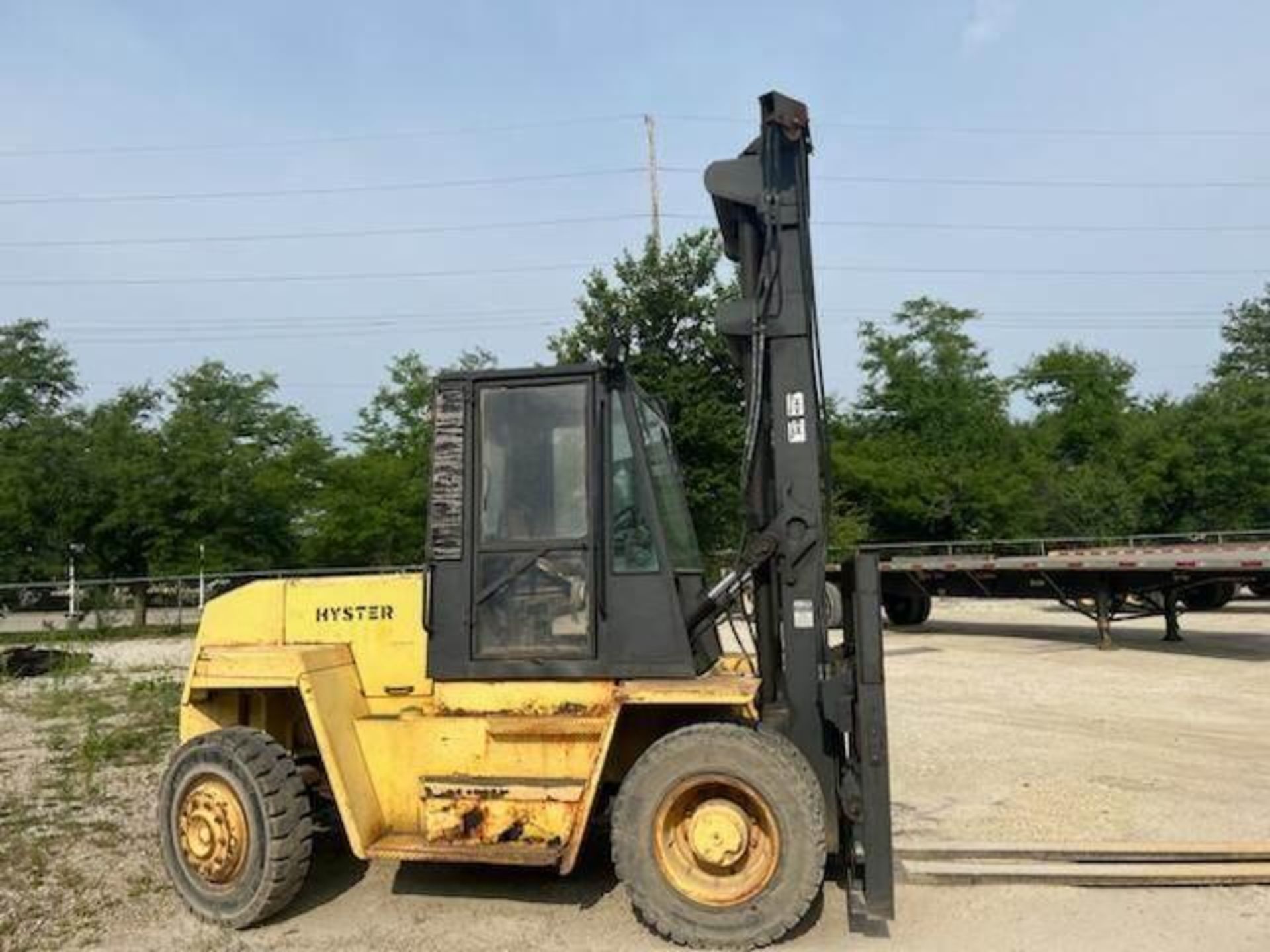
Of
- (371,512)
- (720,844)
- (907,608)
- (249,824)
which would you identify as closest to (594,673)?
(720,844)

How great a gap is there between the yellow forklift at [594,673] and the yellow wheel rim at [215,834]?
0.04ft

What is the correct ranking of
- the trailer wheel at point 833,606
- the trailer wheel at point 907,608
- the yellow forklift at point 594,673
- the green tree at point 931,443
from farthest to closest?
1. the green tree at point 931,443
2. the trailer wheel at point 907,608
3. the trailer wheel at point 833,606
4. the yellow forklift at point 594,673

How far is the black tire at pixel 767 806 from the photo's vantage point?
4875mm

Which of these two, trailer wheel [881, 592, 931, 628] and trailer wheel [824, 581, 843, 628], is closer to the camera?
trailer wheel [824, 581, 843, 628]

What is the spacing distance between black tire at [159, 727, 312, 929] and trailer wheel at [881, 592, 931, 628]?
1737 centimetres

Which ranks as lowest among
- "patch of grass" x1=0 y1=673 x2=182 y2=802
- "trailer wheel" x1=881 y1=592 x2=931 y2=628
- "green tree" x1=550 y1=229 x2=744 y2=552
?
"patch of grass" x1=0 y1=673 x2=182 y2=802

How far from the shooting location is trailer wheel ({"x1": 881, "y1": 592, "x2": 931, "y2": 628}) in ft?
70.7

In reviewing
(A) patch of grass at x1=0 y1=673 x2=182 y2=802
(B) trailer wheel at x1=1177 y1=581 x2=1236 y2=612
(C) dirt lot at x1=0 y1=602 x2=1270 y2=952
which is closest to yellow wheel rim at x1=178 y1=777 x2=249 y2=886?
(C) dirt lot at x1=0 y1=602 x2=1270 y2=952

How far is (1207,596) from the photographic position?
18.5 meters

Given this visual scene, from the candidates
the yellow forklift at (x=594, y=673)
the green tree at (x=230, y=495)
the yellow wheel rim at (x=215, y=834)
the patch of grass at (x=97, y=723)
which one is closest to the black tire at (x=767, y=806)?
the yellow forklift at (x=594, y=673)

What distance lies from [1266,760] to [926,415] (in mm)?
38099

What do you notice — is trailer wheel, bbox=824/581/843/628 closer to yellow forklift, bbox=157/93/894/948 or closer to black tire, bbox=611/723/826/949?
yellow forklift, bbox=157/93/894/948

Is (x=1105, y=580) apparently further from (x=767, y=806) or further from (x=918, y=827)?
(x=767, y=806)

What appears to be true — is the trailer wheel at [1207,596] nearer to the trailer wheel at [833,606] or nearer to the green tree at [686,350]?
the green tree at [686,350]
